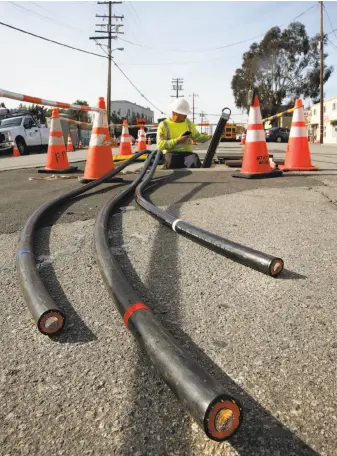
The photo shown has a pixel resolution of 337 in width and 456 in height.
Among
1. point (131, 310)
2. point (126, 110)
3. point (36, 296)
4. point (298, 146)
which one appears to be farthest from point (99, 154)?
point (126, 110)

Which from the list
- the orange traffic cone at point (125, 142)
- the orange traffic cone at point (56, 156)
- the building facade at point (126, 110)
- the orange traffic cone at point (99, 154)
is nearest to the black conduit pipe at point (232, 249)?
the orange traffic cone at point (99, 154)

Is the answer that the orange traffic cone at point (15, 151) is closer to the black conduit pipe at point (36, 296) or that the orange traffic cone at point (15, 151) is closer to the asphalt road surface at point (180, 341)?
the asphalt road surface at point (180, 341)

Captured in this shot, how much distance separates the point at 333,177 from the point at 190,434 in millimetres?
5276

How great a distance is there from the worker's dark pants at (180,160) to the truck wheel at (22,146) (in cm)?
1311

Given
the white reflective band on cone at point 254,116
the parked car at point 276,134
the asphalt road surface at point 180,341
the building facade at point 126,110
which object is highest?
the building facade at point 126,110

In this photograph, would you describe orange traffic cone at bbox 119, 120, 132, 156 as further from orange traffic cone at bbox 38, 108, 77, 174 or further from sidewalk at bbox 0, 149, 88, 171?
orange traffic cone at bbox 38, 108, 77, 174

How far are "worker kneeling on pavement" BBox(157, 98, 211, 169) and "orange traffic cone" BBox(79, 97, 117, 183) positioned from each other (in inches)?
49.5

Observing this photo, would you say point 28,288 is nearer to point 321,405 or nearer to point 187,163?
point 321,405

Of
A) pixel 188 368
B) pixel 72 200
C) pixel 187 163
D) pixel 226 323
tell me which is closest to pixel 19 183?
pixel 72 200

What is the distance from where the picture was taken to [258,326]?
162cm

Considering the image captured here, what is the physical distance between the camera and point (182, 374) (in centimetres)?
111

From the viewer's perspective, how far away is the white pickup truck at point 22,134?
17625 mm

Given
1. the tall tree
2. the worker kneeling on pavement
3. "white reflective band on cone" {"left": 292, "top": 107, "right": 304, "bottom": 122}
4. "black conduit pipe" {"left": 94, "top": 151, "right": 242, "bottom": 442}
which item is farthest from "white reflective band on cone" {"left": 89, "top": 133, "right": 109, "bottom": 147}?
the tall tree

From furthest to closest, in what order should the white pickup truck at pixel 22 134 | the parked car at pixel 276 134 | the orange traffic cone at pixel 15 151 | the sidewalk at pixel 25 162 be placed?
1. the parked car at pixel 276 134
2. the white pickup truck at pixel 22 134
3. the orange traffic cone at pixel 15 151
4. the sidewalk at pixel 25 162
